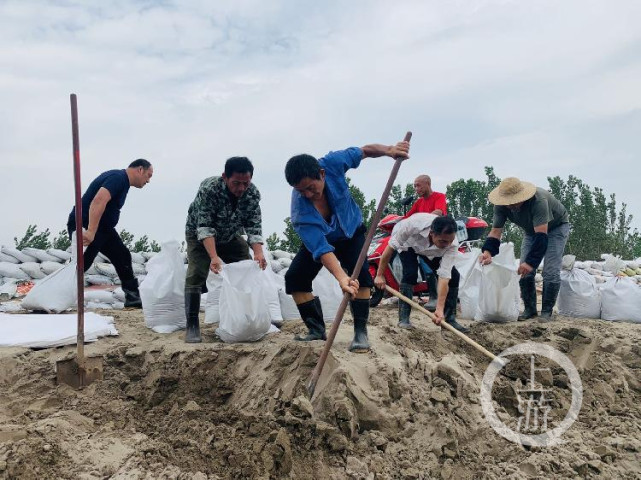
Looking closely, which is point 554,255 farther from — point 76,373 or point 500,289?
point 76,373

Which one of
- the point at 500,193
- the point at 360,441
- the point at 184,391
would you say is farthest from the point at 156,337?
the point at 500,193

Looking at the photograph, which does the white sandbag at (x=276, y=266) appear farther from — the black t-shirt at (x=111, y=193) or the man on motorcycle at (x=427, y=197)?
the black t-shirt at (x=111, y=193)

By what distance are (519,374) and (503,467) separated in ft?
3.63

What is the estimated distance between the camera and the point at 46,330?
13.1 feet

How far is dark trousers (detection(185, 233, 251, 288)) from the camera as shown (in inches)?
159

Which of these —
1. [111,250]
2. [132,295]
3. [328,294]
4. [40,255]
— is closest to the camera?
[328,294]

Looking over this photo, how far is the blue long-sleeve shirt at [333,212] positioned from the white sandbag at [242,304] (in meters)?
0.63

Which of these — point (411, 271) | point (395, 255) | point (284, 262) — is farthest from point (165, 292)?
point (284, 262)

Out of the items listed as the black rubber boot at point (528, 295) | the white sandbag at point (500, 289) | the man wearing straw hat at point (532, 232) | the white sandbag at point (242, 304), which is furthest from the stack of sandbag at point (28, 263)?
the black rubber boot at point (528, 295)

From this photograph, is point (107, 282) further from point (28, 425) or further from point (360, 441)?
point (360, 441)

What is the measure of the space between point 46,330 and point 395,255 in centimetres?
342

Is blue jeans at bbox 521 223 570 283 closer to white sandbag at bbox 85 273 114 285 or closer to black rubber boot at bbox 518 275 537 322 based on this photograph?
black rubber boot at bbox 518 275 537 322

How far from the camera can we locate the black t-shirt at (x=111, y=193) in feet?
15.0

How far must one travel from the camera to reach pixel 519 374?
3715mm
